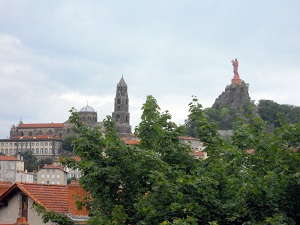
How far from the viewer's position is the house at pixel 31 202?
2634 centimetres

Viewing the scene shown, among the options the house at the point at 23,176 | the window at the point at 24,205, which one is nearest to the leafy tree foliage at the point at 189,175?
the window at the point at 24,205

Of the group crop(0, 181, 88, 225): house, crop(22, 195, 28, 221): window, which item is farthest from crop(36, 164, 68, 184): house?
crop(22, 195, 28, 221): window

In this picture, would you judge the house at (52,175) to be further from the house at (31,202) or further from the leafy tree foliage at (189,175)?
the leafy tree foliage at (189,175)

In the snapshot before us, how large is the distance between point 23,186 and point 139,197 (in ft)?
27.3

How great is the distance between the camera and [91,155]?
65.6 feet

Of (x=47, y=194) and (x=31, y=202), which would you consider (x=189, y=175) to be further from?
(x=47, y=194)

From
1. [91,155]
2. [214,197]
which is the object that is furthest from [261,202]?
[91,155]

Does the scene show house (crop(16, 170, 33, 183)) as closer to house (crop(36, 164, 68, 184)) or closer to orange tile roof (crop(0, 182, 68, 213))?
house (crop(36, 164, 68, 184))

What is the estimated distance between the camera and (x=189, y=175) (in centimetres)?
1847

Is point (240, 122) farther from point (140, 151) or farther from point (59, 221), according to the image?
point (59, 221)

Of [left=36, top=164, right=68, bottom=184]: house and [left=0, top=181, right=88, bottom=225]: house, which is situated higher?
[left=36, top=164, right=68, bottom=184]: house

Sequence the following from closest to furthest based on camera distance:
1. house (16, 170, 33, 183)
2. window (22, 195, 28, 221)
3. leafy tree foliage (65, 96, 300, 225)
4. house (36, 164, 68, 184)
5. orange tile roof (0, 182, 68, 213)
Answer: leafy tree foliage (65, 96, 300, 225) < orange tile roof (0, 182, 68, 213) < window (22, 195, 28, 221) < house (36, 164, 68, 184) < house (16, 170, 33, 183)

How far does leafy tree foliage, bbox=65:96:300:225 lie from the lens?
56.3ft

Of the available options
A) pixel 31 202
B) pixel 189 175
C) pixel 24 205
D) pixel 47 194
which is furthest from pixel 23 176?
pixel 189 175
